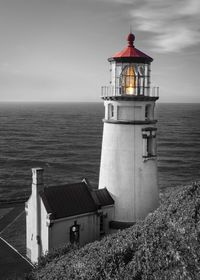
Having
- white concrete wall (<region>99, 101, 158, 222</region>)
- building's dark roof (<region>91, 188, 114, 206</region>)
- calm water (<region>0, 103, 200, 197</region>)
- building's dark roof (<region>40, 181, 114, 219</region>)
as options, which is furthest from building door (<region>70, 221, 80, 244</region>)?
calm water (<region>0, 103, 200, 197</region>)

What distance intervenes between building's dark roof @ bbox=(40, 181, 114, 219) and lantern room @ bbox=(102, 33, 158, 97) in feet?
20.0

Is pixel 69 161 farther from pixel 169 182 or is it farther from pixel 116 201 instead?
pixel 116 201

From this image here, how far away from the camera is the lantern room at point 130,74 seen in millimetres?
19438

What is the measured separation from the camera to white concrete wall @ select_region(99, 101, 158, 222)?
19.8 m

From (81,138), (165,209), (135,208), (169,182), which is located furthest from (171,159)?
(165,209)

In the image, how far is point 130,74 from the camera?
19.6m

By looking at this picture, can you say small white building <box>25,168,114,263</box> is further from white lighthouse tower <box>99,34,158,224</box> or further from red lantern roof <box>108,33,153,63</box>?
red lantern roof <box>108,33,153,63</box>

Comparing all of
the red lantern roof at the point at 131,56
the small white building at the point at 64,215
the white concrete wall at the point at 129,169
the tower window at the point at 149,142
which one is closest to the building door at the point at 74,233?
the small white building at the point at 64,215

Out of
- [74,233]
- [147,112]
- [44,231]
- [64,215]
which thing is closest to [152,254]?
[64,215]

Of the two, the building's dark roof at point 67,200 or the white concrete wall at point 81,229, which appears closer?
the white concrete wall at point 81,229

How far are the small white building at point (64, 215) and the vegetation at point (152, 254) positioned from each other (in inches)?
246

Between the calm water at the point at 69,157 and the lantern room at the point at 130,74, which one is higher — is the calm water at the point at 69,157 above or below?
below

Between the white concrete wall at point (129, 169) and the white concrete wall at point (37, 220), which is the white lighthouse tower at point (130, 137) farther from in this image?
the white concrete wall at point (37, 220)

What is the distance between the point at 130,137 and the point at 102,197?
13.3ft
